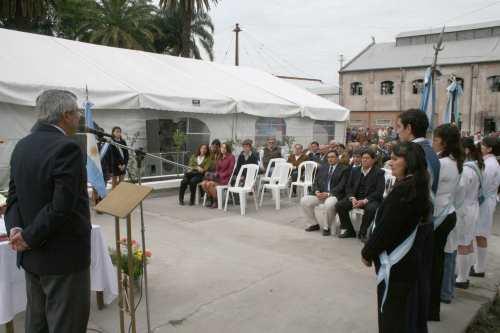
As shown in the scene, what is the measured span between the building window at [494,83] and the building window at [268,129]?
27407 millimetres

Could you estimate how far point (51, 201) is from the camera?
2.20 metres

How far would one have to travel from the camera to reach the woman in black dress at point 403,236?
2533 mm

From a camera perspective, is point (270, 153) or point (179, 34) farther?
point (179, 34)

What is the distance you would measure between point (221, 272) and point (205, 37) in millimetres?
28986

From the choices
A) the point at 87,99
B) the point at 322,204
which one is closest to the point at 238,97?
the point at 87,99

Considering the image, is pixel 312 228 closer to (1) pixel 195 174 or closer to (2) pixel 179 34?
(1) pixel 195 174

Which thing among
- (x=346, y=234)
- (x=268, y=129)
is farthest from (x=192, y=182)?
(x=268, y=129)

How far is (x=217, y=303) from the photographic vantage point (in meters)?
3.86

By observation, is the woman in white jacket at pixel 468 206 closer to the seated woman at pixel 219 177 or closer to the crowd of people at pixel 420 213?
the crowd of people at pixel 420 213

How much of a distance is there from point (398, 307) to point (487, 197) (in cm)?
270

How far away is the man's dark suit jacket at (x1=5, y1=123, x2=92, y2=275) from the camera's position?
2150 mm

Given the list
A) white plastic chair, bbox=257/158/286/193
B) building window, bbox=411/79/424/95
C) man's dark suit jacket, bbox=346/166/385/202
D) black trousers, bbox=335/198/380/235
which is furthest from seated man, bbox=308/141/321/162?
building window, bbox=411/79/424/95

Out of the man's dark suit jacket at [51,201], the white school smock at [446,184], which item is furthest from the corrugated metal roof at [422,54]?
the man's dark suit jacket at [51,201]

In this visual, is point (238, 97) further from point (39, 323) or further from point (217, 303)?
point (39, 323)
